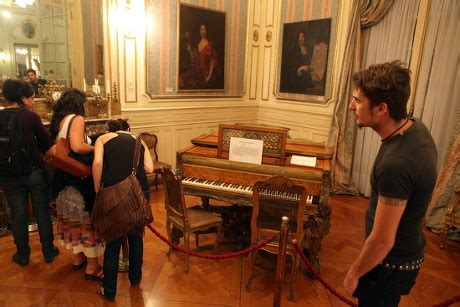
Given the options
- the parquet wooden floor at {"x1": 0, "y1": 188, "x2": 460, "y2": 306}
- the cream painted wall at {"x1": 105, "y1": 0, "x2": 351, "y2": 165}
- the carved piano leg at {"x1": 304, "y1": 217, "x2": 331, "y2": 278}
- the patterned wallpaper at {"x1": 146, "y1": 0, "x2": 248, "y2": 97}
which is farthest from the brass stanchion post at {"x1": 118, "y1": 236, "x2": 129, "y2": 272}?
the patterned wallpaper at {"x1": 146, "y1": 0, "x2": 248, "y2": 97}

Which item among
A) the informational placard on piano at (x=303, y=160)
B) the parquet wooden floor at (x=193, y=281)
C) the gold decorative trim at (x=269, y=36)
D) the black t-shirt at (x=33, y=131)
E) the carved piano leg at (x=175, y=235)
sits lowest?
the parquet wooden floor at (x=193, y=281)

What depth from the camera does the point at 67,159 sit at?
2.52 metres

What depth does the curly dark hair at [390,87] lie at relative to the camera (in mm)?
1408

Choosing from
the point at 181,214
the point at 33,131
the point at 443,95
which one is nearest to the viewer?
the point at 33,131

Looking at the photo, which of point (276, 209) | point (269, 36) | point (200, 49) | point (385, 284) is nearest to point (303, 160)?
point (276, 209)

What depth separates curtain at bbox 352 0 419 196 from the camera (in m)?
4.69

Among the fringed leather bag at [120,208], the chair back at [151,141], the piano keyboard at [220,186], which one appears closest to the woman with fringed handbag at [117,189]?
the fringed leather bag at [120,208]

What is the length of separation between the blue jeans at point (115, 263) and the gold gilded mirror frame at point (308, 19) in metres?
4.35

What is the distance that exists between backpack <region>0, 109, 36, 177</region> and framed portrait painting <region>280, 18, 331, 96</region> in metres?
4.73

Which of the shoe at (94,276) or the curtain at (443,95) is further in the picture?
the curtain at (443,95)

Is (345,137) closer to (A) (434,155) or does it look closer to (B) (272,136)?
(B) (272,136)

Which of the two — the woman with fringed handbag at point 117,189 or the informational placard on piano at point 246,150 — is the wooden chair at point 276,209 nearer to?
the informational placard on piano at point 246,150

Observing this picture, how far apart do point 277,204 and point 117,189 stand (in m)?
1.32

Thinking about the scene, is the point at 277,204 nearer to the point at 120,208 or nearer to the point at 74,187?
the point at 120,208
